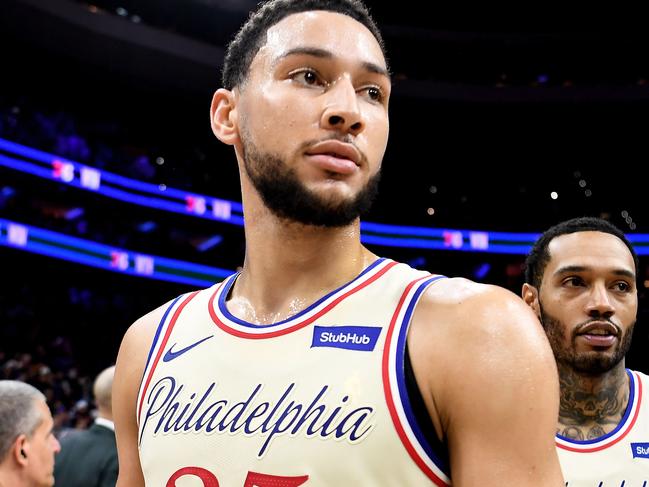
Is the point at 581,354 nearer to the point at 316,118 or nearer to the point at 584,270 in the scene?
the point at 584,270

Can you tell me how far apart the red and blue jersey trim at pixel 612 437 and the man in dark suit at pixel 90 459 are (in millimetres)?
2480

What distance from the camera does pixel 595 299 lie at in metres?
2.58

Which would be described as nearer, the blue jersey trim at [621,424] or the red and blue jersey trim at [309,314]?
the red and blue jersey trim at [309,314]

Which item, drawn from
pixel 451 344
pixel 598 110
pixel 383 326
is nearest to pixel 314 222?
pixel 383 326

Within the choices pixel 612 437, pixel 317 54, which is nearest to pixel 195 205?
pixel 612 437

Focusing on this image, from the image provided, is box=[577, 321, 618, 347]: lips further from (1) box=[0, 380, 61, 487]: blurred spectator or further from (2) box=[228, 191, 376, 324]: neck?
(1) box=[0, 380, 61, 487]: blurred spectator

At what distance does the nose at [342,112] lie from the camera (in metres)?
1.63

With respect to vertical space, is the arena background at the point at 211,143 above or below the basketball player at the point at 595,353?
above

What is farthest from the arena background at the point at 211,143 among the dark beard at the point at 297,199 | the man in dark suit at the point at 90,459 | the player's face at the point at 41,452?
the dark beard at the point at 297,199

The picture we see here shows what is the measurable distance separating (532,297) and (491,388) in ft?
5.06

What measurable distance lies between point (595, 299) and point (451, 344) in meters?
1.34

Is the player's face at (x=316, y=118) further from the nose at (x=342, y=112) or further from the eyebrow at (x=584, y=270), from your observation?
the eyebrow at (x=584, y=270)

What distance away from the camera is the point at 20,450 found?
3324 mm

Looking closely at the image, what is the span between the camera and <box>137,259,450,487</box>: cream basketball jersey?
140cm
